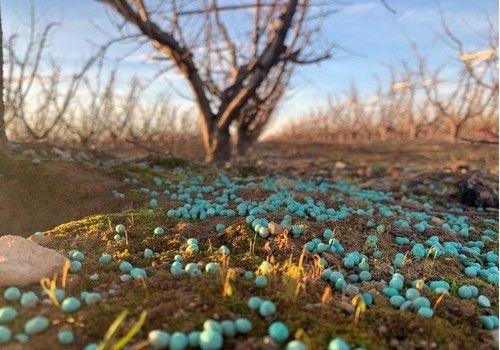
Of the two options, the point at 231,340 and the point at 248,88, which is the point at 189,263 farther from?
the point at 248,88

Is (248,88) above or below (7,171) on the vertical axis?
above

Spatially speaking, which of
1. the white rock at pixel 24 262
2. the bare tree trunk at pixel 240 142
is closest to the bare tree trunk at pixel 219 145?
the bare tree trunk at pixel 240 142

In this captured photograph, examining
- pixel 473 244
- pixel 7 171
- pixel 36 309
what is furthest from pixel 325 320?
pixel 7 171

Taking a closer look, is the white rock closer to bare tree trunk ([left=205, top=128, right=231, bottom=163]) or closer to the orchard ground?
the orchard ground

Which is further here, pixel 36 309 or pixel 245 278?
pixel 245 278

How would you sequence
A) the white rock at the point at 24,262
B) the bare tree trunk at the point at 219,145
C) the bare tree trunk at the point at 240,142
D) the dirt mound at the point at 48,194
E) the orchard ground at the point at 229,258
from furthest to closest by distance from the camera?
the bare tree trunk at the point at 240,142, the bare tree trunk at the point at 219,145, the dirt mound at the point at 48,194, the white rock at the point at 24,262, the orchard ground at the point at 229,258

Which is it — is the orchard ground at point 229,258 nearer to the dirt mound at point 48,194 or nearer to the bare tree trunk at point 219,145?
the dirt mound at point 48,194

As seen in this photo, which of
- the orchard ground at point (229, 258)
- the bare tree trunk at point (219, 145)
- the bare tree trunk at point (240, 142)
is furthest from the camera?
the bare tree trunk at point (240, 142)
